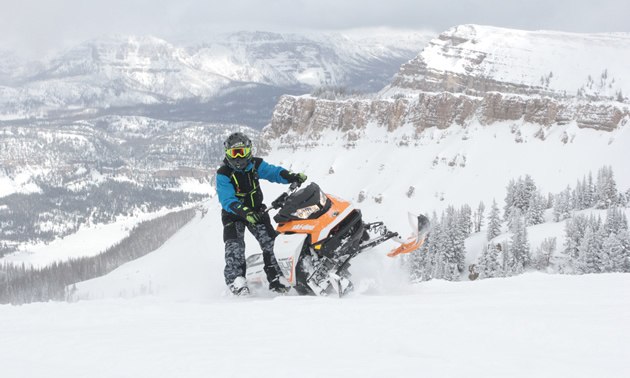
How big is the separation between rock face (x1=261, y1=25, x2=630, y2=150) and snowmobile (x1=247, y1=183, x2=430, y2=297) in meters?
81.4

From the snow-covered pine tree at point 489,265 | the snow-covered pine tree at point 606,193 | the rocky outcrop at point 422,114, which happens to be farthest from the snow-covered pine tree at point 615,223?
the rocky outcrop at point 422,114

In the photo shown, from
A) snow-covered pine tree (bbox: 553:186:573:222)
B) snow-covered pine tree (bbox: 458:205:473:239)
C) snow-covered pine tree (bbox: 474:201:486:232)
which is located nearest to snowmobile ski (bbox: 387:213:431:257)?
snow-covered pine tree (bbox: 458:205:473:239)

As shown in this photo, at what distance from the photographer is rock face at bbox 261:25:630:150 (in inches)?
3169

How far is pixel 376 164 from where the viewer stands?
8194 cm

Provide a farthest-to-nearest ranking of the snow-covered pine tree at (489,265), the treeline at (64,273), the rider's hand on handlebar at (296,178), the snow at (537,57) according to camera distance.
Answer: the snow at (537,57) < the treeline at (64,273) < the snow-covered pine tree at (489,265) < the rider's hand on handlebar at (296,178)

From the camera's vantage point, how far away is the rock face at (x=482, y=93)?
80.5 m

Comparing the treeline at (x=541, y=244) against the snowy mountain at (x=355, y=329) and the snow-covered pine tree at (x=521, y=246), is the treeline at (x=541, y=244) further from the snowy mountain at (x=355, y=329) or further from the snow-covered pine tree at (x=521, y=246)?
the snowy mountain at (x=355, y=329)

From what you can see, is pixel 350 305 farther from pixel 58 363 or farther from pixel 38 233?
pixel 38 233

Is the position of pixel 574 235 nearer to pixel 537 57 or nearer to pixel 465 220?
pixel 465 220

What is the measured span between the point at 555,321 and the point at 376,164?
78.5 m

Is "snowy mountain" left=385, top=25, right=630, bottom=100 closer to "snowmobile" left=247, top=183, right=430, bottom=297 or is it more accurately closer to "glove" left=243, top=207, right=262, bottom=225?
"snowmobile" left=247, top=183, right=430, bottom=297

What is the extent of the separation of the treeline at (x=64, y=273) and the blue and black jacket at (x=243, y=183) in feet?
190

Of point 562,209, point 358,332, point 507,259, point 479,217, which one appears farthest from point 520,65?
point 358,332

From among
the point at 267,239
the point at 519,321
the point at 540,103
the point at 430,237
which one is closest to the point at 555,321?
the point at 519,321
